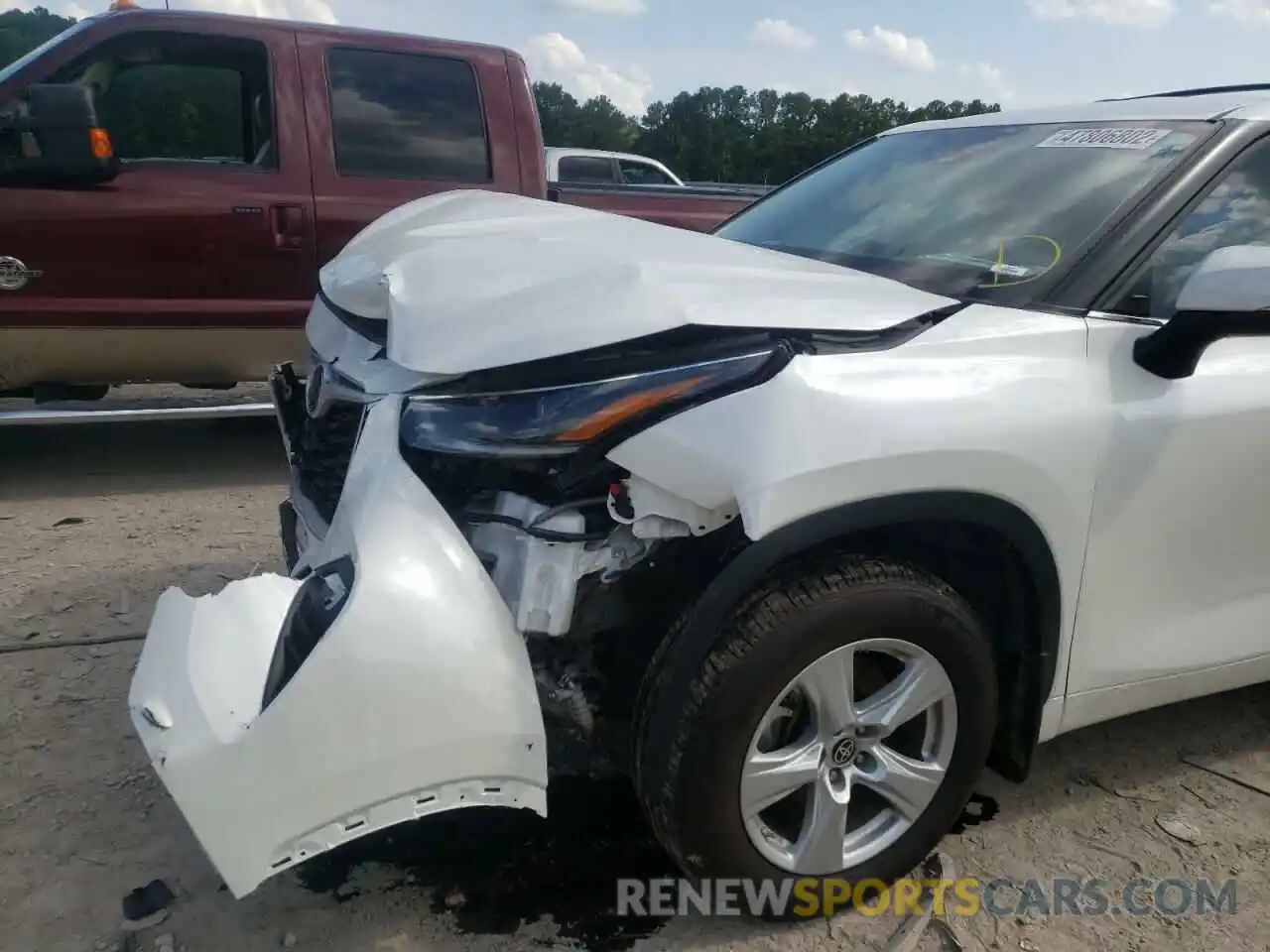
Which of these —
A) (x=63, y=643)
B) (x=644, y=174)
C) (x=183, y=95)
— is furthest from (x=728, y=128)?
(x=63, y=643)

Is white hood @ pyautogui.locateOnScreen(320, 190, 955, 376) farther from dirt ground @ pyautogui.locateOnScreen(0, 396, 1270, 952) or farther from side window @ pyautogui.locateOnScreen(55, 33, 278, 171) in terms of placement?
side window @ pyautogui.locateOnScreen(55, 33, 278, 171)

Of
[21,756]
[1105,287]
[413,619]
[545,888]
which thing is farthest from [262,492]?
[1105,287]

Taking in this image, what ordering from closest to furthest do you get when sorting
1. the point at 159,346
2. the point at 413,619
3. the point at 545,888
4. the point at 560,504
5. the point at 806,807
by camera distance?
the point at 413,619 < the point at 560,504 < the point at 806,807 < the point at 545,888 < the point at 159,346

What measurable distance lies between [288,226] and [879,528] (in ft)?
12.3

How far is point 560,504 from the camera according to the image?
1962mm

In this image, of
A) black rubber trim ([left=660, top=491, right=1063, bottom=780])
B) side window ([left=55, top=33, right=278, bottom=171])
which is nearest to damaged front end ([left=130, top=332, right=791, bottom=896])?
black rubber trim ([left=660, top=491, right=1063, bottom=780])

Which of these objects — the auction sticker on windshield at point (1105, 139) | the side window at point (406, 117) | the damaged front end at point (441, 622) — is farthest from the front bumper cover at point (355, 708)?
the side window at point (406, 117)

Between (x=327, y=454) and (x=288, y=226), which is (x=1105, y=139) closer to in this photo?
(x=327, y=454)

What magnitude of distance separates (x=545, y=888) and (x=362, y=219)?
11.8ft

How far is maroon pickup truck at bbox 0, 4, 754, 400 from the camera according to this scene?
4.55 meters

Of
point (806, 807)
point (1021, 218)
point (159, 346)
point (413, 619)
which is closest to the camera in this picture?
point (413, 619)

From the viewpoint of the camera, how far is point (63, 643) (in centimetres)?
336

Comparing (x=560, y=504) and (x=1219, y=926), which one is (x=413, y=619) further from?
(x=1219, y=926)

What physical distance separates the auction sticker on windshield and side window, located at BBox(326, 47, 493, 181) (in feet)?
10.4
